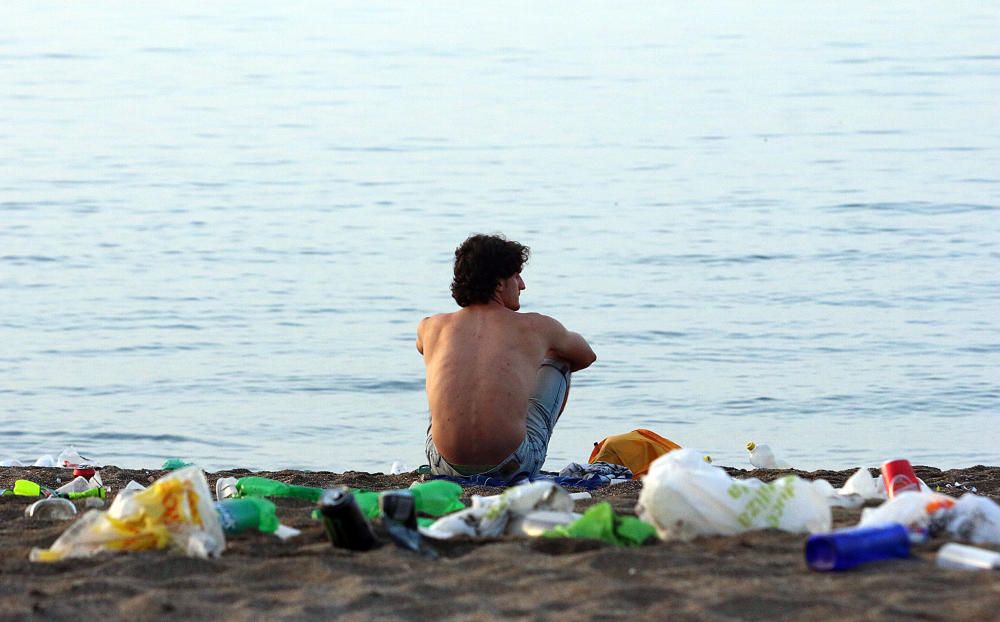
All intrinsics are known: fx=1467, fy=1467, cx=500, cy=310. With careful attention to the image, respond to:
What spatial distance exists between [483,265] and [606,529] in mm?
2168

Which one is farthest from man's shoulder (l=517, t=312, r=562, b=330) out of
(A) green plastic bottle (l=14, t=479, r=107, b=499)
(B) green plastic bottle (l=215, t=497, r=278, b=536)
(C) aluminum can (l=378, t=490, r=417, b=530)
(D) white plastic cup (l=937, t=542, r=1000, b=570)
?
(D) white plastic cup (l=937, t=542, r=1000, b=570)

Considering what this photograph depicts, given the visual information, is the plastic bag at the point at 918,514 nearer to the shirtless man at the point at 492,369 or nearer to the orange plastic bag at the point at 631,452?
the shirtless man at the point at 492,369

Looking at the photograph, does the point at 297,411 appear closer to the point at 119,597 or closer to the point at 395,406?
the point at 395,406

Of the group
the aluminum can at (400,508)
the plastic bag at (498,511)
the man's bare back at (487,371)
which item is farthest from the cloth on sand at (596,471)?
the aluminum can at (400,508)

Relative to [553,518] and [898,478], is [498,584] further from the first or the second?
[898,478]

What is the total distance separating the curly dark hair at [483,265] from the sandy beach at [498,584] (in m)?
2.01

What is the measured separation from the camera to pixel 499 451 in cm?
561

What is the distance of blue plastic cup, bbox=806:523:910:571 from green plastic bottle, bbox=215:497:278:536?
1.52 meters

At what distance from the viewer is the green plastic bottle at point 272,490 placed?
16.1ft

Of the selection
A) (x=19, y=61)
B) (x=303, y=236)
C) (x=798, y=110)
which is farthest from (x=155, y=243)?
(x=19, y=61)

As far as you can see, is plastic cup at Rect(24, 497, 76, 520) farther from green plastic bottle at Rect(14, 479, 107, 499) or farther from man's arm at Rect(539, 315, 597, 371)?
man's arm at Rect(539, 315, 597, 371)

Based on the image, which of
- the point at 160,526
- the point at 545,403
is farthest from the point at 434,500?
the point at 545,403

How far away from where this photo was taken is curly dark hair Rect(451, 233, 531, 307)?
5.77 m

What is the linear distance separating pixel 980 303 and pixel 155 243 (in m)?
7.88
